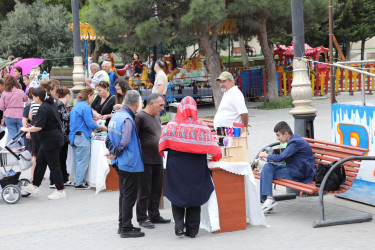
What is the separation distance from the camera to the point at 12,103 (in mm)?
11789

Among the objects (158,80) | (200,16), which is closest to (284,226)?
(158,80)

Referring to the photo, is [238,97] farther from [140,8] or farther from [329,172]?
[140,8]

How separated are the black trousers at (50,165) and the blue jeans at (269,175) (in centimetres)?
329

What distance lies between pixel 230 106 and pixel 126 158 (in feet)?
8.32

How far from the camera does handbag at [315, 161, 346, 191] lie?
7249 millimetres

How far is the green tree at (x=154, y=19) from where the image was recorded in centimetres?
1672

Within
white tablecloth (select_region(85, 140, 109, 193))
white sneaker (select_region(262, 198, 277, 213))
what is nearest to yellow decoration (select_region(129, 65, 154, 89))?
white tablecloth (select_region(85, 140, 109, 193))

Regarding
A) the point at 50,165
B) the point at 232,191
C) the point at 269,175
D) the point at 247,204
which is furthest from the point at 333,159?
the point at 50,165

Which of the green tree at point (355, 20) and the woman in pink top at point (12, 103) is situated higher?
the green tree at point (355, 20)

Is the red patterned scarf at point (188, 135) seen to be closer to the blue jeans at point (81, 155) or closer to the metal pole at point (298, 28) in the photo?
the metal pole at point (298, 28)

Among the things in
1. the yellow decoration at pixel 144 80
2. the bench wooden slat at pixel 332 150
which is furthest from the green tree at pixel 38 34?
the bench wooden slat at pixel 332 150

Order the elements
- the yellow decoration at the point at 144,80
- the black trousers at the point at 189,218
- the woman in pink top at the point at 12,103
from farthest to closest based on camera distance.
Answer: the yellow decoration at the point at 144,80, the woman in pink top at the point at 12,103, the black trousers at the point at 189,218

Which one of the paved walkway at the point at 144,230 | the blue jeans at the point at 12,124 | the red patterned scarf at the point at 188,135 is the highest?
the red patterned scarf at the point at 188,135

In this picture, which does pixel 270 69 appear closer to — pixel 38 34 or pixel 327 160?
pixel 38 34
